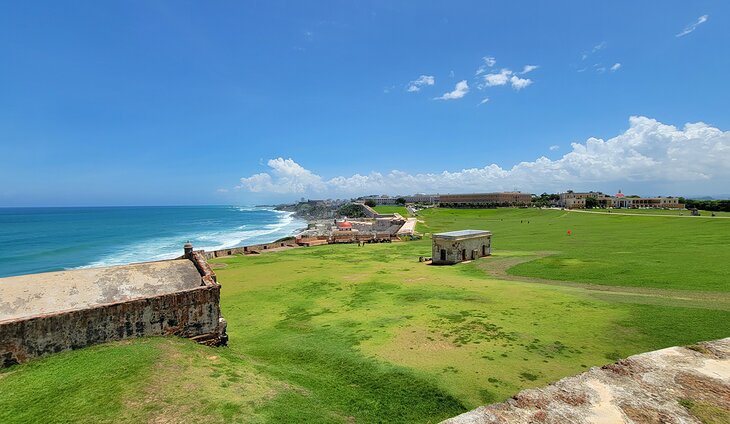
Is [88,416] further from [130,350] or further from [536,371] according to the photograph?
[536,371]

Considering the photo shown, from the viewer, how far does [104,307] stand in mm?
9648

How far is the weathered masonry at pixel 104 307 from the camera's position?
877cm

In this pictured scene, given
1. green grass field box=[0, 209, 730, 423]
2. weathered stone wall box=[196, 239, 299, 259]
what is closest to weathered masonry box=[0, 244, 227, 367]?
green grass field box=[0, 209, 730, 423]

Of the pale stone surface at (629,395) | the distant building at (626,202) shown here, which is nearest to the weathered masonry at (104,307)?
the pale stone surface at (629,395)

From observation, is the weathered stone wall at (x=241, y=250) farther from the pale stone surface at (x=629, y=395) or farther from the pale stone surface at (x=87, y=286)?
the pale stone surface at (x=629, y=395)

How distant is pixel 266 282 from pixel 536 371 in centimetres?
1627

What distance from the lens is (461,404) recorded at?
820cm

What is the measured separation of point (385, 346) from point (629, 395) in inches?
261

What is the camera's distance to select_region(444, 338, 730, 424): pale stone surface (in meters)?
5.75

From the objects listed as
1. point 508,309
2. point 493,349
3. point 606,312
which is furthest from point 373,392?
point 606,312

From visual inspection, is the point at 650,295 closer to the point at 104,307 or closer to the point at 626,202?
the point at 104,307

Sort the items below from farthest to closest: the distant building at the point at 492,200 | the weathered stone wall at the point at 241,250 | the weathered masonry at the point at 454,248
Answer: the distant building at the point at 492,200 → the weathered stone wall at the point at 241,250 → the weathered masonry at the point at 454,248

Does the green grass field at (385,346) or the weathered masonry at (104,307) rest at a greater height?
the weathered masonry at (104,307)

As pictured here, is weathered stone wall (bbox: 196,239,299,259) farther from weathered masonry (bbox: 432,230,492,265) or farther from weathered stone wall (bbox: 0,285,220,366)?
weathered stone wall (bbox: 0,285,220,366)
